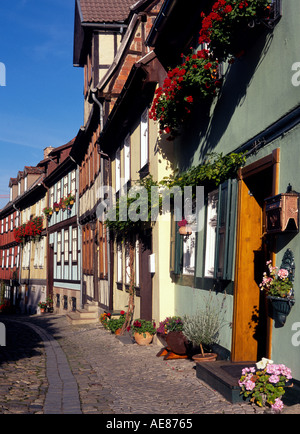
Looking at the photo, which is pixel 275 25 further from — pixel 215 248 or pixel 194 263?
pixel 194 263

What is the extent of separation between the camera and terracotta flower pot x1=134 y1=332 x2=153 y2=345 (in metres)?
12.0

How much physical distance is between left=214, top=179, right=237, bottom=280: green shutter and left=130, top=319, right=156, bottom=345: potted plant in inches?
151

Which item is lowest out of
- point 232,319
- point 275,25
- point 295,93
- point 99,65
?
point 232,319

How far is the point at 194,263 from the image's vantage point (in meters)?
10.1

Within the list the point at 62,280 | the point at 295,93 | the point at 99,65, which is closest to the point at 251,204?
the point at 295,93

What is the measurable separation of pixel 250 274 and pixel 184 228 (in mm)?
2488

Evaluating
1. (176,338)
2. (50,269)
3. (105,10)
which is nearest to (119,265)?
(176,338)

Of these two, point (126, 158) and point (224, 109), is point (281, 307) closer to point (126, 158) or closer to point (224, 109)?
point (224, 109)

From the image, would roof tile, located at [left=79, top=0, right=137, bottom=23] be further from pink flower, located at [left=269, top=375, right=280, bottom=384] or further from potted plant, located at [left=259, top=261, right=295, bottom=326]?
pink flower, located at [left=269, top=375, right=280, bottom=384]

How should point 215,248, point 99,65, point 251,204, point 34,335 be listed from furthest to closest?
point 99,65 < point 34,335 < point 215,248 < point 251,204

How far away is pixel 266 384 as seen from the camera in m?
5.91

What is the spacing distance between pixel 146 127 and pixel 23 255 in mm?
27063

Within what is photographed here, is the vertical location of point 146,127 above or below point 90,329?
above

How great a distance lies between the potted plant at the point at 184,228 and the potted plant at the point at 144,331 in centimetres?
275
